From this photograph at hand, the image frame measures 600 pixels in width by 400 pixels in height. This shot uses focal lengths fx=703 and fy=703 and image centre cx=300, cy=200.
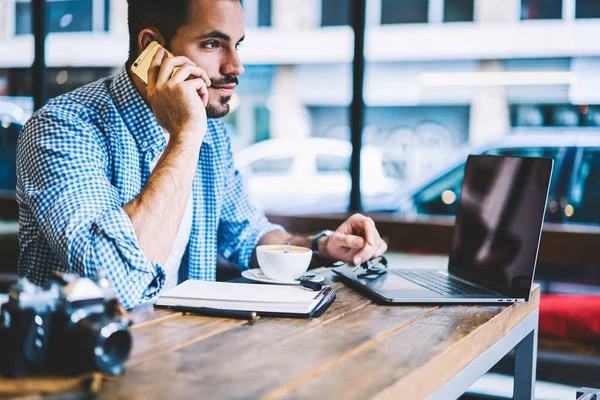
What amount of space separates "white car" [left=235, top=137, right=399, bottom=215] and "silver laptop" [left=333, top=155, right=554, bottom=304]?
2.07 m

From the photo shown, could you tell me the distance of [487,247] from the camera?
63.8 inches

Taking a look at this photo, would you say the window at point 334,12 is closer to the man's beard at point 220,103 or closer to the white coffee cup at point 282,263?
the man's beard at point 220,103

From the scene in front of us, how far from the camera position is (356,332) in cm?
116

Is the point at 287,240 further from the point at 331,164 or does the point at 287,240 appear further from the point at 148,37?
the point at 331,164

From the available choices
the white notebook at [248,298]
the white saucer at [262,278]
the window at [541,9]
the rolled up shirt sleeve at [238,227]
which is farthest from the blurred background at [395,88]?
the white notebook at [248,298]

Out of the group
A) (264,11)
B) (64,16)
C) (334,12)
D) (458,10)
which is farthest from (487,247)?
(64,16)

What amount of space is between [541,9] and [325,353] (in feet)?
10.4

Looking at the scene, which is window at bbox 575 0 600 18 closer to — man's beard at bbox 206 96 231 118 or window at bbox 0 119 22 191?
man's beard at bbox 206 96 231 118

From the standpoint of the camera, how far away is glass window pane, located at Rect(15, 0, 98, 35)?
14.6 ft

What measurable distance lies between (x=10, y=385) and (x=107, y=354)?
116 mm

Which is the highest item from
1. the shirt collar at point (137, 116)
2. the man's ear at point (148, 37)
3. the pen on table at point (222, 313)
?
the man's ear at point (148, 37)

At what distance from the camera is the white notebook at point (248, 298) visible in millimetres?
1253

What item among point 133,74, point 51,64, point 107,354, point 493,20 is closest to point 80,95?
point 133,74

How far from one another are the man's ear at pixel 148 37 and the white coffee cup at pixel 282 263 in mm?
713
